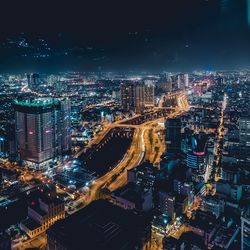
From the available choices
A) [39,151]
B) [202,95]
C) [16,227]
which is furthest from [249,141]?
[202,95]

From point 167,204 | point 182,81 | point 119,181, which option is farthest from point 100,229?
point 182,81

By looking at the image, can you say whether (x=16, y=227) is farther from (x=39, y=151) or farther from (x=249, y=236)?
(x=249, y=236)

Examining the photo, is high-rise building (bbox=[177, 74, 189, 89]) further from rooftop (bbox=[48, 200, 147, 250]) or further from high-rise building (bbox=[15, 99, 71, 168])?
rooftop (bbox=[48, 200, 147, 250])

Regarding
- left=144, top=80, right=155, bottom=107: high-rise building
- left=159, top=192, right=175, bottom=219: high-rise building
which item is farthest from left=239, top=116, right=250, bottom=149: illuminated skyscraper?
left=144, top=80, right=155, bottom=107: high-rise building

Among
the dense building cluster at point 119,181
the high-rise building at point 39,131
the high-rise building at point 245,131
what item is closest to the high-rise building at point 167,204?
the dense building cluster at point 119,181

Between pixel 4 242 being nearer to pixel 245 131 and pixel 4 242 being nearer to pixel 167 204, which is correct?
pixel 167 204
